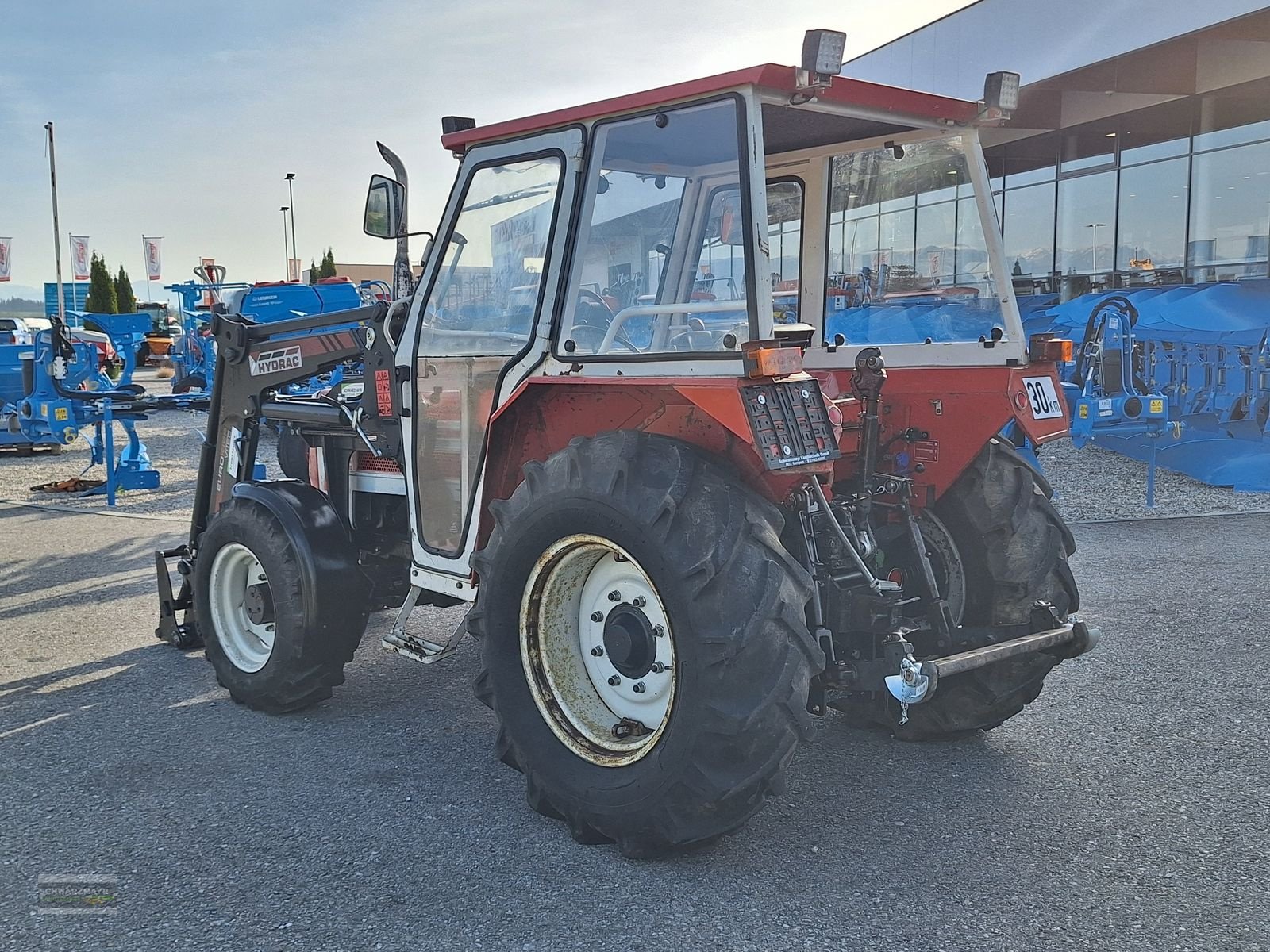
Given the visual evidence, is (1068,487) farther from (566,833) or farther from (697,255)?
(566,833)

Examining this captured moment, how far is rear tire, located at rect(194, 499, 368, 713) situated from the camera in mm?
4664

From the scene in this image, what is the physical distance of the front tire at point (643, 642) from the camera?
314cm

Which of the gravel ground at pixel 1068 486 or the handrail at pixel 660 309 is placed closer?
the handrail at pixel 660 309

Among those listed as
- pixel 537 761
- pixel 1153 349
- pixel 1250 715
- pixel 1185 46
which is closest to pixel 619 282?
pixel 537 761

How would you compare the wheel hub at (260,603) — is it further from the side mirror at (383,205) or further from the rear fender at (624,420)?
the side mirror at (383,205)

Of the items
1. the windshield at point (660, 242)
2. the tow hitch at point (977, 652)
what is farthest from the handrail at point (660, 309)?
the tow hitch at point (977, 652)

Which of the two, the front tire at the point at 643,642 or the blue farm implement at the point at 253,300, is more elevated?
the blue farm implement at the point at 253,300

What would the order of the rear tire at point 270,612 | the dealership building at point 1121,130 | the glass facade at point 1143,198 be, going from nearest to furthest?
the rear tire at point 270,612, the dealership building at point 1121,130, the glass facade at point 1143,198

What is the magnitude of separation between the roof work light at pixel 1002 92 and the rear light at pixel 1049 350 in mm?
841

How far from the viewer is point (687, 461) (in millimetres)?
3334

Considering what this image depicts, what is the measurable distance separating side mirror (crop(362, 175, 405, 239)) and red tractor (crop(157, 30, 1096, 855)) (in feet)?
0.04

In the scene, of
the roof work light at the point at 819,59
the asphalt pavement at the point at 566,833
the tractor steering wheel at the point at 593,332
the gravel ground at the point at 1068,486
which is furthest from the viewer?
the gravel ground at the point at 1068,486

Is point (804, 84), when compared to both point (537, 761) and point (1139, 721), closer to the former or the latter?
point (537, 761)

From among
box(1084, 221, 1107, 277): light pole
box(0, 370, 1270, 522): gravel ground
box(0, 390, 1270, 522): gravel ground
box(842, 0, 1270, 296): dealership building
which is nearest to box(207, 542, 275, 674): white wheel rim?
box(0, 390, 1270, 522): gravel ground
